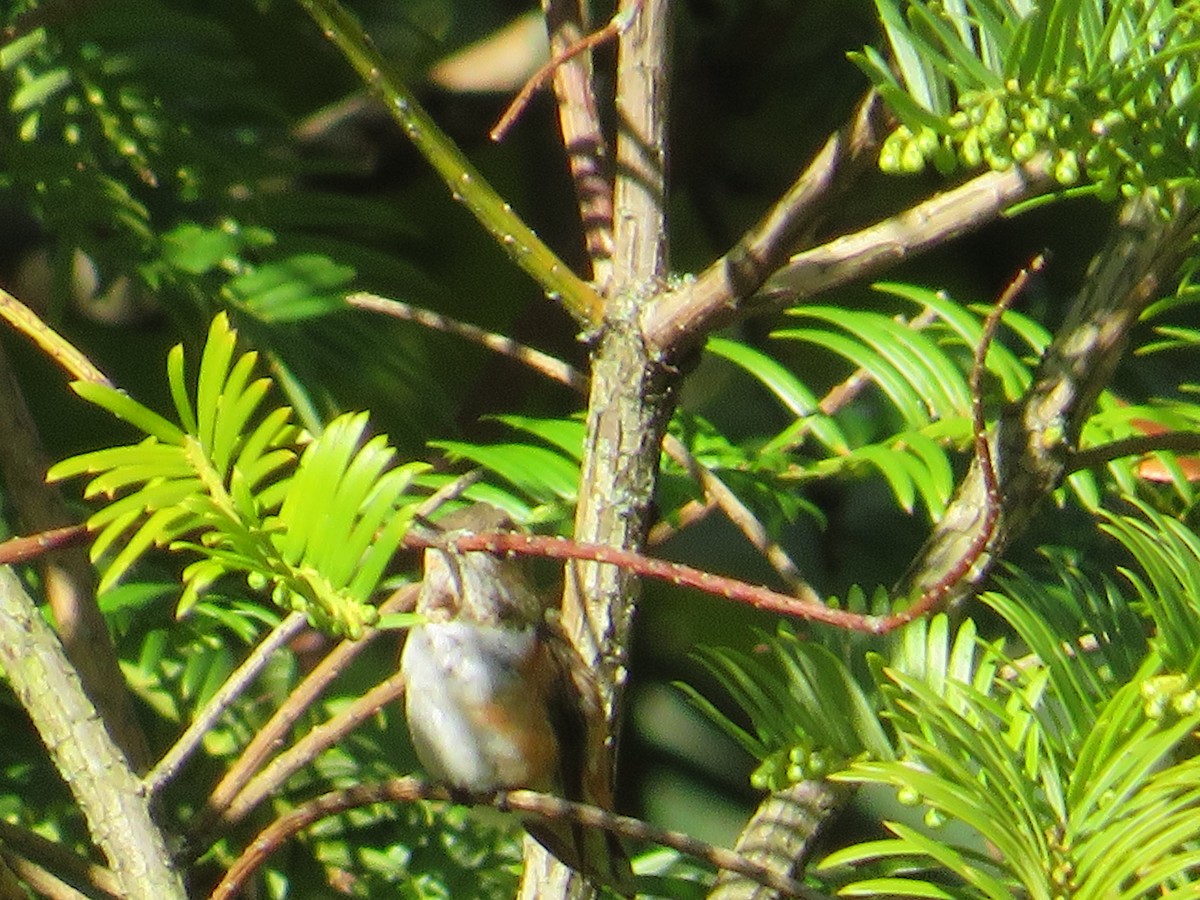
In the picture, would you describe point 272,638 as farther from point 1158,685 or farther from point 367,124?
point 367,124

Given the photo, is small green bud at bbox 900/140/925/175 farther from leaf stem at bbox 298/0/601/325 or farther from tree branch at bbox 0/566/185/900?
tree branch at bbox 0/566/185/900

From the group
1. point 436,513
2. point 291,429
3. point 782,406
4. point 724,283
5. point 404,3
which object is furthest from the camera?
point 404,3

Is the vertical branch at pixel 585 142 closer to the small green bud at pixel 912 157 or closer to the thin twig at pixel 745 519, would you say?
the thin twig at pixel 745 519

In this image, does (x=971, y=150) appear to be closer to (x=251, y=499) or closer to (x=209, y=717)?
(x=251, y=499)

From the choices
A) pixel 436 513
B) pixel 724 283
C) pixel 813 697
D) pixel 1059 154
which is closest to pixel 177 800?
pixel 436 513

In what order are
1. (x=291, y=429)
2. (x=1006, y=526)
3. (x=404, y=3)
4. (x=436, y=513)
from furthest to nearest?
1. (x=404, y=3)
2. (x=436, y=513)
3. (x=1006, y=526)
4. (x=291, y=429)

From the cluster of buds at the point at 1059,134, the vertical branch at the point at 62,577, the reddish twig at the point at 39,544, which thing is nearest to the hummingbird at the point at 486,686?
the vertical branch at the point at 62,577

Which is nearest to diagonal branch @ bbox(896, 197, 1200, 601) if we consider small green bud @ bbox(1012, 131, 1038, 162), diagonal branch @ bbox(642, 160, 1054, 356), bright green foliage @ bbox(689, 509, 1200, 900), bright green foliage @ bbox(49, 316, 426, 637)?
bright green foliage @ bbox(689, 509, 1200, 900)
